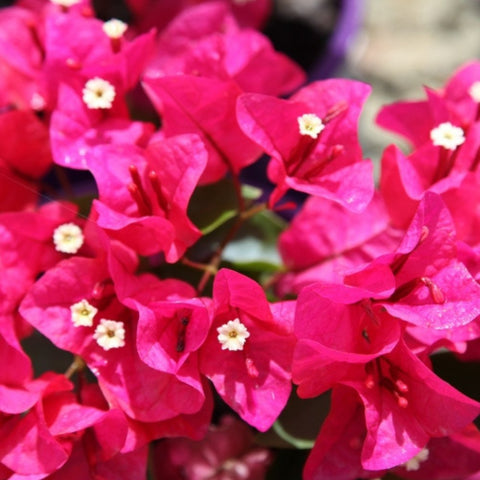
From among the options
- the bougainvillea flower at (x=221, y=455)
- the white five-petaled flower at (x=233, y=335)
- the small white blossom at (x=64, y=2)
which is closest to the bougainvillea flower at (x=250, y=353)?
the white five-petaled flower at (x=233, y=335)

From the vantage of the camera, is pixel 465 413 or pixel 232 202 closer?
pixel 465 413

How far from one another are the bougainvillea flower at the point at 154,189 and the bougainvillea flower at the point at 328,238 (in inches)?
6.9

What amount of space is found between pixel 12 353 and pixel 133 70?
278 millimetres

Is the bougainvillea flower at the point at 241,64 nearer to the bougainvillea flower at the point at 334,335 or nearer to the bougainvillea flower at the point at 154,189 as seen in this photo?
the bougainvillea flower at the point at 154,189

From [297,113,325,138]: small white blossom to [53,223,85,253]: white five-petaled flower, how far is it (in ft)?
0.68

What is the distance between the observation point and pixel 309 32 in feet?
4.58

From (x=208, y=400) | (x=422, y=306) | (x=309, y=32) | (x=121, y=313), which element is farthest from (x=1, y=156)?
(x=309, y=32)

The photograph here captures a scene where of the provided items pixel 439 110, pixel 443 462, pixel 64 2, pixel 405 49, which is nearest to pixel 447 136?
pixel 439 110

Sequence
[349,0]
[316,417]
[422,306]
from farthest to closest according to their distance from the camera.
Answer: [349,0]
[316,417]
[422,306]

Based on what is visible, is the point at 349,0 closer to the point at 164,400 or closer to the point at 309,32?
the point at 309,32

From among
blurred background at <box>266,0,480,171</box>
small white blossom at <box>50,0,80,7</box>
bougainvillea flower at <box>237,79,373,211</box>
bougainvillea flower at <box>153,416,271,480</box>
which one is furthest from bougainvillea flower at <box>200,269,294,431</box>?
blurred background at <box>266,0,480,171</box>

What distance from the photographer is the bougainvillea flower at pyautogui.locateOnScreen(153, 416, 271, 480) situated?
0.84 m

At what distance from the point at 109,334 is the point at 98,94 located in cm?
22

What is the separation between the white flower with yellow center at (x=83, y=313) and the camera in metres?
0.66
